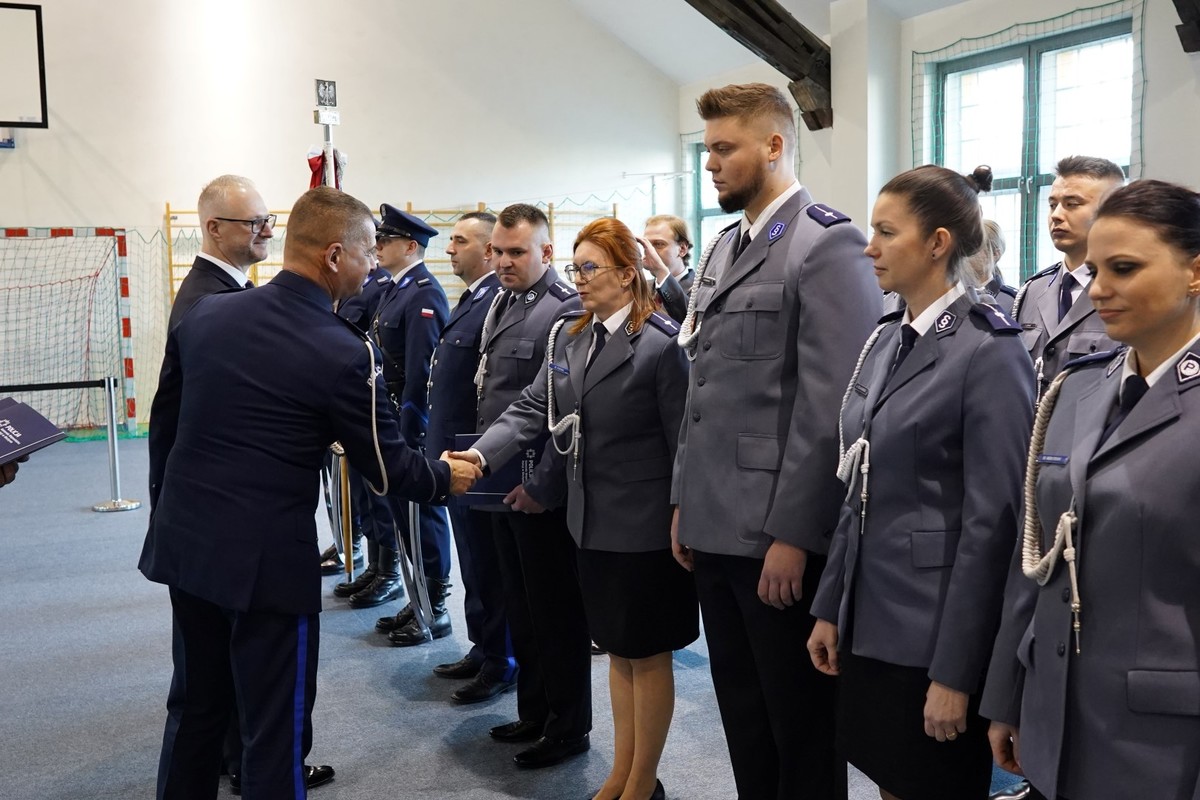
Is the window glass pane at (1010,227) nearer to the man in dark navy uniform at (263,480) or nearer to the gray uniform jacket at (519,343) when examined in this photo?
the gray uniform jacket at (519,343)

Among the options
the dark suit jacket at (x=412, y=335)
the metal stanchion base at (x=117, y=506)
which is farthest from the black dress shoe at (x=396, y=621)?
the metal stanchion base at (x=117, y=506)

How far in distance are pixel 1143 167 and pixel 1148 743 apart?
5.90 meters

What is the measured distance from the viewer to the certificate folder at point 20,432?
2.56 metres

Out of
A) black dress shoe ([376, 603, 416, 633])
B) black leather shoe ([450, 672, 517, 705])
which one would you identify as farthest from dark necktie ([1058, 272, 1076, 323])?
black dress shoe ([376, 603, 416, 633])

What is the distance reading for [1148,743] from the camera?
1313mm

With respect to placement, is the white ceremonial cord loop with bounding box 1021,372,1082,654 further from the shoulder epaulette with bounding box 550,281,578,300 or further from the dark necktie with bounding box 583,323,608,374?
the shoulder epaulette with bounding box 550,281,578,300

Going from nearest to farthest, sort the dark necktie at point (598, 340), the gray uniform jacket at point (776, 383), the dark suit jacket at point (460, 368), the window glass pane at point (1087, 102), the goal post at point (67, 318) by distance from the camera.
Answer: the gray uniform jacket at point (776, 383)
the dark necktie at point (598, 340)
the dark suit jacket at point (460, 368)
the window glass pane at point (1087, 102)
the goal post at point (67, 318)

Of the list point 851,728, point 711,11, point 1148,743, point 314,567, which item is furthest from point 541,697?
point 711,11

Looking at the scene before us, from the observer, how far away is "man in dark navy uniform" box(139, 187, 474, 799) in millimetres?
2184

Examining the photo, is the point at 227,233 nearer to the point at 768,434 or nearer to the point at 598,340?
the point at 598,340

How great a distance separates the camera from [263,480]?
2.19m

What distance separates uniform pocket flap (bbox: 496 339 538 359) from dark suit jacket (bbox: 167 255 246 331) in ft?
2.64

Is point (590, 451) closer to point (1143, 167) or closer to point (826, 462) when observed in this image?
point (826, 462)

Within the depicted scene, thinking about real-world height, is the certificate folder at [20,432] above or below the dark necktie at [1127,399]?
below
